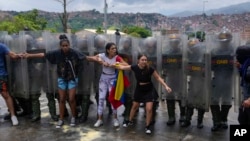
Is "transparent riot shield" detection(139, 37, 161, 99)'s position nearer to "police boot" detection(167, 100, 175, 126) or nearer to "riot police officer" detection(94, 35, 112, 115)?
"police boot" detection(167, 100, 175, 126)

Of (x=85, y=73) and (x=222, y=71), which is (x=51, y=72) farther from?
(x=222, y=71)

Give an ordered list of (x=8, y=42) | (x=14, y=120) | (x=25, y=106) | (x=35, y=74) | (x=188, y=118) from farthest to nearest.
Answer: (x=25, y=106) < (x=8, y=42) < (x=35, y=74) < (x=14, y=120) < (x=188, y=118)

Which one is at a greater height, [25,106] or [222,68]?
[222,68]

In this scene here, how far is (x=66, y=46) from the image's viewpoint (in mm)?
6969

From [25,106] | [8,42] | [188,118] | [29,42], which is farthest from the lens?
[25,106]

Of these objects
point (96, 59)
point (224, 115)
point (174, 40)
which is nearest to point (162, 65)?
point (174, 40)

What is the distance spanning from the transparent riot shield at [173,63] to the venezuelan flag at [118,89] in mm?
776

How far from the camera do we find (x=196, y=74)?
22.0 feet

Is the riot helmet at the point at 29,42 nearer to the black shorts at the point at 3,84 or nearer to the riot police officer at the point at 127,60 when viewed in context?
the black shorts at the point at 3,84

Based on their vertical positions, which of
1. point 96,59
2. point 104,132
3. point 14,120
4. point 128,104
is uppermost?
point 96,59

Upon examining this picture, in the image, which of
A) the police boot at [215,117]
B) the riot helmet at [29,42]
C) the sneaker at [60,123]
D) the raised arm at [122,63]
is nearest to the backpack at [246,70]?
the police boot at [215,117]

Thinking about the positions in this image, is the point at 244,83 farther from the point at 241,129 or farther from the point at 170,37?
the point at 170,37

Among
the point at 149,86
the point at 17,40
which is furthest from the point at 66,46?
the point at 149,86

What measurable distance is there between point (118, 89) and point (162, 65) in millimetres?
965
